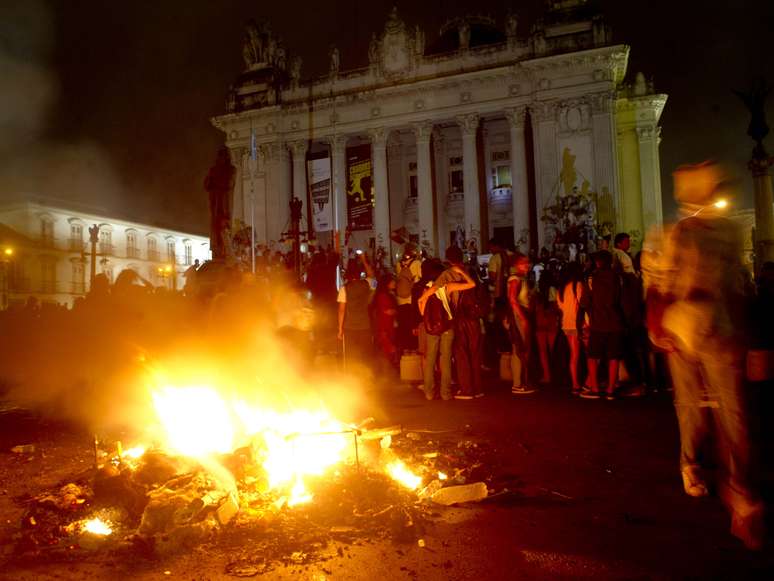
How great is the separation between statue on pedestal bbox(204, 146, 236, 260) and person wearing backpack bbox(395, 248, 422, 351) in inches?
188

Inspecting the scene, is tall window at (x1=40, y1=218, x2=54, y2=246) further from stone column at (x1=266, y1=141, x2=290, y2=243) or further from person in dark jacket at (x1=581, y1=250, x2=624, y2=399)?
person in dark jacket at (x1=581, y1=250, x2=624, y2=399)

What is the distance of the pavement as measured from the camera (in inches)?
119

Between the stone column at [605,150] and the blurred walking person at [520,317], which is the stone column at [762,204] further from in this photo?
the blurred walking person at [520,317]

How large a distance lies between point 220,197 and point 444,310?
7.18 meters

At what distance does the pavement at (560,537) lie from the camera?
9.93ft

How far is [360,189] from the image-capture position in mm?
35969

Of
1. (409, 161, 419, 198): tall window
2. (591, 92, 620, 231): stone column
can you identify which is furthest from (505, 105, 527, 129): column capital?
(409, 161, 419, 198): tall window

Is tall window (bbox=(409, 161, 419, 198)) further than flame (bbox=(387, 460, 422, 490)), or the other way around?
tall window (bbox=(409, 161, 419, 198))

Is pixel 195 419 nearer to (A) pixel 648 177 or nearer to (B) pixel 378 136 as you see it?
(B) pixel 378 136

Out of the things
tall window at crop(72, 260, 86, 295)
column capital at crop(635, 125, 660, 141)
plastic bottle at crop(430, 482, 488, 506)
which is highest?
column capital at crop(635, 125, 660, 141)

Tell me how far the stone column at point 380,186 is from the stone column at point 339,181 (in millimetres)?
2384

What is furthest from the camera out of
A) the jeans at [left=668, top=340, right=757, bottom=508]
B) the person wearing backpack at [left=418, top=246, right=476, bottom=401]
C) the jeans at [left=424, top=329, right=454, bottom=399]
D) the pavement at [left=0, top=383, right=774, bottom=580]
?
the jeans at [left=424, top=329, right=454, bottom=399]

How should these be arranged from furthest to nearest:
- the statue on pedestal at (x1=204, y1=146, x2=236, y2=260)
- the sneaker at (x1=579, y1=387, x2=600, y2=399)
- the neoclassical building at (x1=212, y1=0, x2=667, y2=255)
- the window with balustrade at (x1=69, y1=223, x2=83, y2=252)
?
the window with balustrade at (x1=69, y1=223, x2=83, y2=252)
the neoclassical building at (x1=212, y1=0, x2=667, y2=255)
the statue on pedestal at (x1=204, y1=146, x2=236, y2=260)
the sneaker at (x1=579, y1=387, x2=600, y2=399)

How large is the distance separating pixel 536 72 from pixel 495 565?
33.9 m
